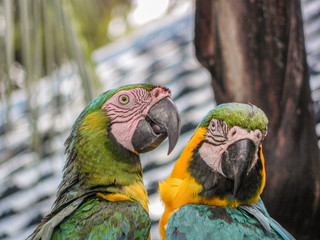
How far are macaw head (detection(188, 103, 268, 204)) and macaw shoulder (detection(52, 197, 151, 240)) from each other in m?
0.30

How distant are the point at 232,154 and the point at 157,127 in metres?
0.35

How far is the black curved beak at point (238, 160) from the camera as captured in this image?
1.92 metres

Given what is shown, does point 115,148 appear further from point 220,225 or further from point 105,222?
point 220,225

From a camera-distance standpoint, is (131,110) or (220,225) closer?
(220,225)

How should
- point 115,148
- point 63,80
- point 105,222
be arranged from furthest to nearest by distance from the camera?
point 63,80
point 115,148
point 105,222

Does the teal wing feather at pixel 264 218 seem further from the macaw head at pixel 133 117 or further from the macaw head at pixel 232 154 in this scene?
the macaw head at pixel 133 117

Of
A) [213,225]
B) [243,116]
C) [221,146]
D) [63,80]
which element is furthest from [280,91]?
[63,80]

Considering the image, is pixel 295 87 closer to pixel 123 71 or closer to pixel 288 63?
pixel 288 63

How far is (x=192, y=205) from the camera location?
2.02 m

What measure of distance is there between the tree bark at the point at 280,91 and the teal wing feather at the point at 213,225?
0.75 feet

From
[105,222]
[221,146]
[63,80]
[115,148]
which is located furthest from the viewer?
[63,80]

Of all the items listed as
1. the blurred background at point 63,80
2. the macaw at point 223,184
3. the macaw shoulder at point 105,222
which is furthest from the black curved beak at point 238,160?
the blurred background at point 63,80

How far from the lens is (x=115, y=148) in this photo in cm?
214

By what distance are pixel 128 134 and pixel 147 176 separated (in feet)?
A: 5.72
